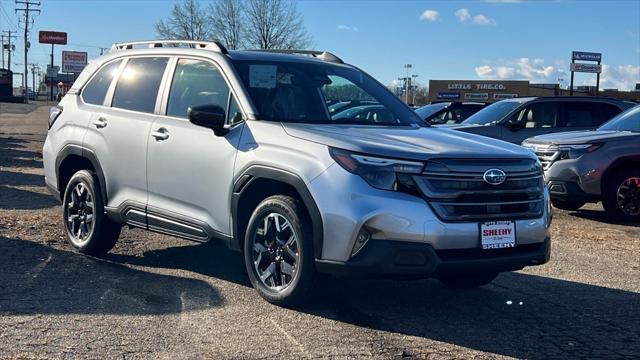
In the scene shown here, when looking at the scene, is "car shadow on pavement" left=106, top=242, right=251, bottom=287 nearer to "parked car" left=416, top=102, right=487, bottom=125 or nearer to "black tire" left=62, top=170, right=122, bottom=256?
"black tire" left=62, top=170, right=122, bottom=256

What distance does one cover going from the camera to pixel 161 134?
6121 millimetres

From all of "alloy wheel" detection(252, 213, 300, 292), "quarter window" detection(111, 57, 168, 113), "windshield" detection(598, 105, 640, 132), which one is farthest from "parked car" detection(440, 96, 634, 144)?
"alloy wheel" detection(252, 213, 300, 292)

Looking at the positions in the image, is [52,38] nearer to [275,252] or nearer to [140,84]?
[140,84]

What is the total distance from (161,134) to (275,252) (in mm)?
1576

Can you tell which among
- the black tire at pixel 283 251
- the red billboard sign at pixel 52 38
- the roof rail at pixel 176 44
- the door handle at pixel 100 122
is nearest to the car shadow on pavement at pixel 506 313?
the black tire at pixel 283 251

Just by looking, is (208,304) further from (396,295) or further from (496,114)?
(496,114)

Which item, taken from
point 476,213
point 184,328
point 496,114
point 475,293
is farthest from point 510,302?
point 496,114

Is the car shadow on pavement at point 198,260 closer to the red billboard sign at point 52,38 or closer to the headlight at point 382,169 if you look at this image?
the headlight at point 382,169

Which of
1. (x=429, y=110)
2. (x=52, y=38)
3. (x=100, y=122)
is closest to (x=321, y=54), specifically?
(x=100, y=122)

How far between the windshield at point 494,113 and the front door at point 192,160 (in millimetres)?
8823

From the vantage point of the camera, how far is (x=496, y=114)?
14.2m

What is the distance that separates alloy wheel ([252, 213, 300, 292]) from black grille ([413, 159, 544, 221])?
1000 millimetres

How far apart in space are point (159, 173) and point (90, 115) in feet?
4.32

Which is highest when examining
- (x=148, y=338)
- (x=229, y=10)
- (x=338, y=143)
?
(x=229, y=10)
